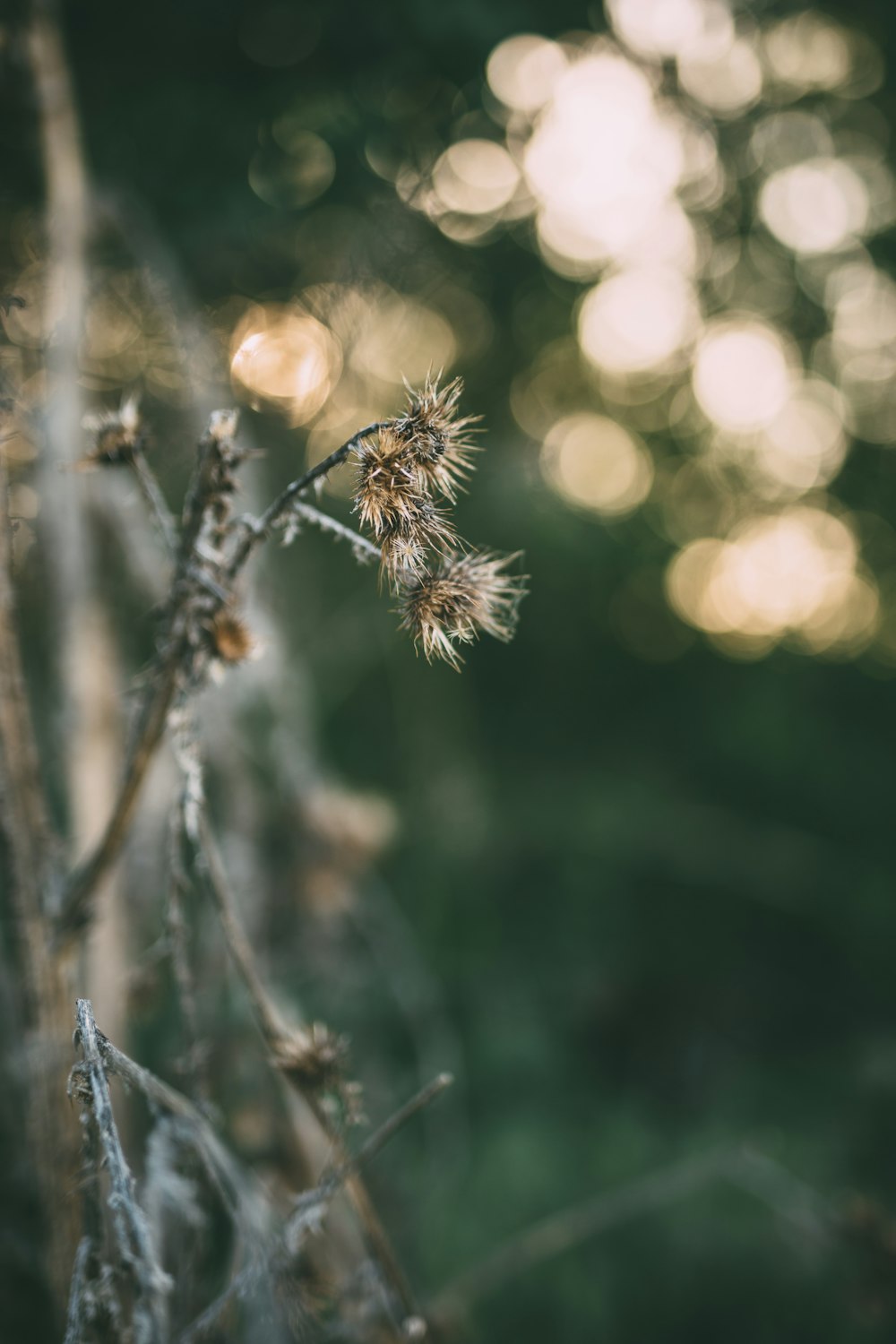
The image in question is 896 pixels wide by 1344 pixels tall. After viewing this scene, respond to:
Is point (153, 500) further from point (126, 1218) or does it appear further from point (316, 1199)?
point (316, 1199)

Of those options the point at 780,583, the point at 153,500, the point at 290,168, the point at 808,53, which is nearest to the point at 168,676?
the point at 153,500

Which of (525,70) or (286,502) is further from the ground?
(525,70)

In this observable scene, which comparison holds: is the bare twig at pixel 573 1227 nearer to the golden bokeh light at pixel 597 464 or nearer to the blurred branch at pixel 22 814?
the blurred branch at pixel 22 814

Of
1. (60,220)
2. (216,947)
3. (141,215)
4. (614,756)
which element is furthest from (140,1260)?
(614,756)

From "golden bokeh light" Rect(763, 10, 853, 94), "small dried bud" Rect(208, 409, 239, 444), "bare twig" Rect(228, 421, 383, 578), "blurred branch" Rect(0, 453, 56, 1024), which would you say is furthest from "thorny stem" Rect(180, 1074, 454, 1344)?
"golden bokeh light" Rect(763, 10, 853, 94)

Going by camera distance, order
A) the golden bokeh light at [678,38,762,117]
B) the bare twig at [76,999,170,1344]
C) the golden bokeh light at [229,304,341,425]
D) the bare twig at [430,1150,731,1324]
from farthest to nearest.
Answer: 1. the golden bokeh light at [678,38,762,117]
2. the golden bokeh light at [229,304,341,425]
3. the bare twig at [430,1150,731,1324]
4. the bare twig at [76,999,170,1344]

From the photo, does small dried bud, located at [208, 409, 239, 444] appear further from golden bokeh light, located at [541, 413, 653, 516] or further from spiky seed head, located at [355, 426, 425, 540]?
golden bokeh light, located at [541, 413, 653, 516]
